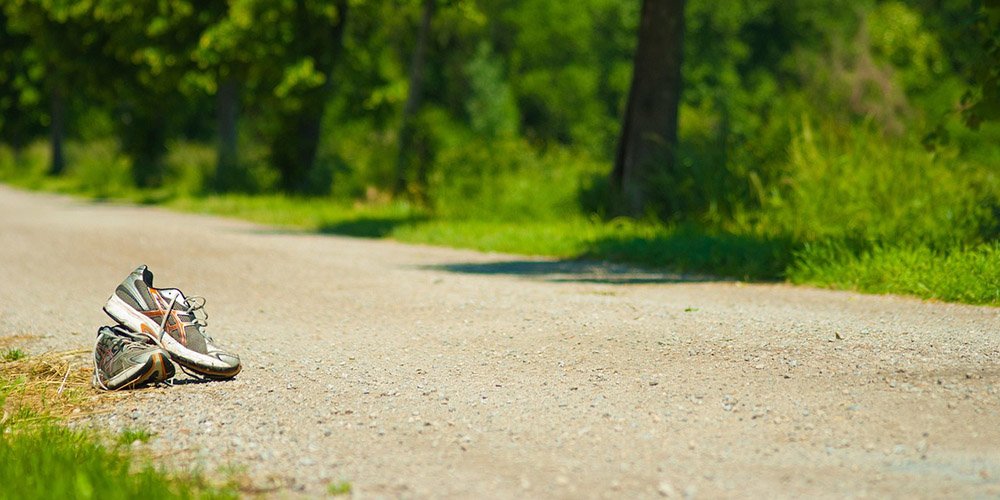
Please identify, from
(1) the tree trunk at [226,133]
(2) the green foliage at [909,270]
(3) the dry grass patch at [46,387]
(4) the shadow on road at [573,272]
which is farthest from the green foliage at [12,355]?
(1) the tree trunk at [226,133]

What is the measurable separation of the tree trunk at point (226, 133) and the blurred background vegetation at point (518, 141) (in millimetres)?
78

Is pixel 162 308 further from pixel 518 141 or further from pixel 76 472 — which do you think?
pixel 518 141

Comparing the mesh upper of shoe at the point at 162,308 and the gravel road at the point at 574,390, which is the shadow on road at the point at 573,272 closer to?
the gravel road at the point at 574,390

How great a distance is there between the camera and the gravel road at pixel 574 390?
4652 millimetres

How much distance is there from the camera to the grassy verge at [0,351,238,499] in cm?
434

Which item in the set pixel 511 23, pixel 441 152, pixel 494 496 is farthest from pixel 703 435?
pixel 511 23

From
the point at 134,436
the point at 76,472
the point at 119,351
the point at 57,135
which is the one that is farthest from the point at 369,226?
the point at 57,135

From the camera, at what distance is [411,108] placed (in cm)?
2200

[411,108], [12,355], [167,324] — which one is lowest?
[12,355]

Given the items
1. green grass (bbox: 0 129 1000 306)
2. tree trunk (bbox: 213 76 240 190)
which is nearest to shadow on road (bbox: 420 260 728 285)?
green grass (bbox: 0 129 1000 306)

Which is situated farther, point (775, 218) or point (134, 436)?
point (775, 218)

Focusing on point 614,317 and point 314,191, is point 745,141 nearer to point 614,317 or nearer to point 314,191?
point 614,317

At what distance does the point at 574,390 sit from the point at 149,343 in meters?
2.30

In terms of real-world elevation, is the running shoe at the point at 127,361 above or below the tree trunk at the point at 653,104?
below
